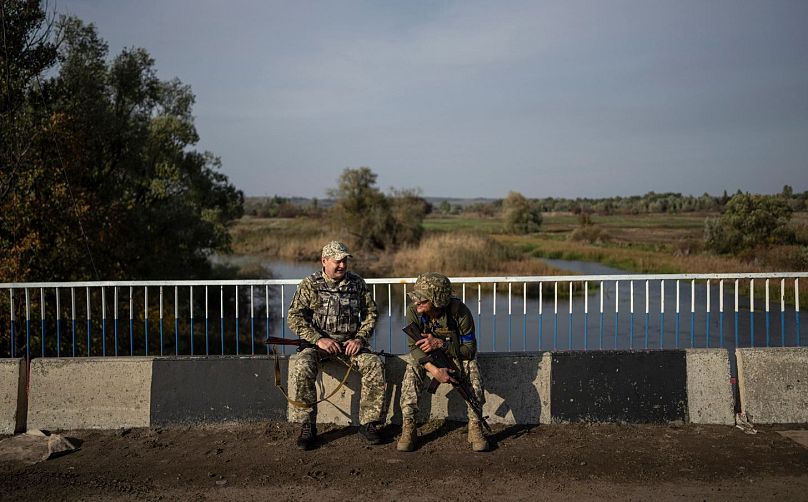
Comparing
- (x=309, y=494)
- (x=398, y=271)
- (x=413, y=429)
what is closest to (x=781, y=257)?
(x=413, y=429)

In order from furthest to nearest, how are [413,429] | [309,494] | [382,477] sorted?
[413,429]
[382,477]
[309,494]

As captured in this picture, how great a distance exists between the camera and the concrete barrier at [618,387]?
21.0 feet

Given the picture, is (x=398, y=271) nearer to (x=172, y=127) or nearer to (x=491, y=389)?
(x=172, y=127)

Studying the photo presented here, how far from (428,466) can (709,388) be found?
2772 millimetres

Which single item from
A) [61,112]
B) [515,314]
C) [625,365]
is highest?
[61,112]

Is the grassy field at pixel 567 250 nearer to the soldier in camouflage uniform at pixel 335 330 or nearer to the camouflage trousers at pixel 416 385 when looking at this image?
the camouflage trousers at pixel 416 385

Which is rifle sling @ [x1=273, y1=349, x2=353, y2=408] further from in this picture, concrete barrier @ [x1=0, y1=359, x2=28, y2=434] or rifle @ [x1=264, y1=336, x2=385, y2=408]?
concrete barrier @ [x1=0, y1=359, x2=28, y2=434]

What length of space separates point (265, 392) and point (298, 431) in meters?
0.48

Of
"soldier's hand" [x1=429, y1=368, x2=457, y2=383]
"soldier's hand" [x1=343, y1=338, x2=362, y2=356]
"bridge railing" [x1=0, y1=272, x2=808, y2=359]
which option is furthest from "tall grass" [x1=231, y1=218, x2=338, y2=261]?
"soldier's hand" [x1=429, y1=368, x2=457, y2=383]

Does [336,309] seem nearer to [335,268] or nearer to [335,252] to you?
[335,268]

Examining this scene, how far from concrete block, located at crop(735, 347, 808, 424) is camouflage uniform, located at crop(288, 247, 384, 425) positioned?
3.25m

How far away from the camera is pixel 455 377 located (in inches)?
234

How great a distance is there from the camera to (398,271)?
120ft

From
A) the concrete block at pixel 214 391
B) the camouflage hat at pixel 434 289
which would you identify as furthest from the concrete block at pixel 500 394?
the concrete block at pixel 214 391
